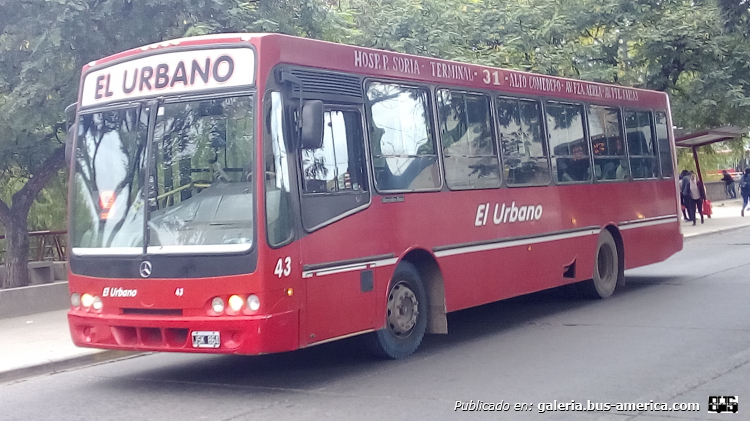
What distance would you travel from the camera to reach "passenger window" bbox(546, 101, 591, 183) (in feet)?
40.3

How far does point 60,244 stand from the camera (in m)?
20.0

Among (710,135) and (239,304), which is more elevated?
(710,135)

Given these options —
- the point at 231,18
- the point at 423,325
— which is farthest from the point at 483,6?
the point at 423,325

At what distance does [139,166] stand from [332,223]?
1.79 meters

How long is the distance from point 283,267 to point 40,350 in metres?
4.28

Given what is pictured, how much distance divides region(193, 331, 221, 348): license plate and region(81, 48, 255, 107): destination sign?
6.88 feet

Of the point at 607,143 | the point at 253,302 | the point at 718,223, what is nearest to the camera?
the point at 253,302

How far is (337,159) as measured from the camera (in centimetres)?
852

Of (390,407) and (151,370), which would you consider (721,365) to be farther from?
(151,370)

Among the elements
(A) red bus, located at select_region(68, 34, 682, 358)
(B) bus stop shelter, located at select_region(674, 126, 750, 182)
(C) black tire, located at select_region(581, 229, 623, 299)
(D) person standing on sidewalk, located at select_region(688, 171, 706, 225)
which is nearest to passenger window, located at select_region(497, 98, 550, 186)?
(A) red bus, located at select_region(68, 34, 682, 358)

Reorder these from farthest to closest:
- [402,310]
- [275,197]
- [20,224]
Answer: [20,224]
[402,310]
[275,197]

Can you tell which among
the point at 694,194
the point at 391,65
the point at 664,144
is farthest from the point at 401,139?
the point at 694,194

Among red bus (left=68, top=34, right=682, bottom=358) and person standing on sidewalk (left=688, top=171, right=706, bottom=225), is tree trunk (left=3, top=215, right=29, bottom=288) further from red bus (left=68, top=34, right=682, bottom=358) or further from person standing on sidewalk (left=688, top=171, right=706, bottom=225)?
person standing on sidewalk (left=688, top=171, right=706, bottom=225)

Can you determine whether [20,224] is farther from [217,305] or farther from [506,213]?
[217,305]
